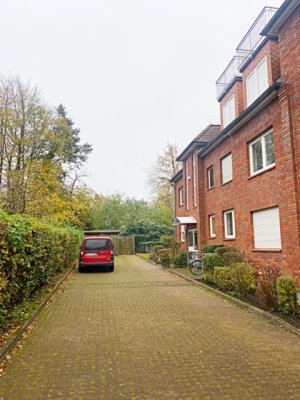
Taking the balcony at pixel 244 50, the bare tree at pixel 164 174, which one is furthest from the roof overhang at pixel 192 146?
the bare tree at pixel 164 174

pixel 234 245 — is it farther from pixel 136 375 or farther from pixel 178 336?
pixel 136 375

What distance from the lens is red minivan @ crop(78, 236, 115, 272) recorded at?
54.9 ft

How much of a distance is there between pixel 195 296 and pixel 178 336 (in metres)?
4.10

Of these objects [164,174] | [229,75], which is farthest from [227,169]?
[164,174]

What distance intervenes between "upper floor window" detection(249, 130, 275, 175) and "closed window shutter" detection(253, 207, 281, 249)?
5.21 ft

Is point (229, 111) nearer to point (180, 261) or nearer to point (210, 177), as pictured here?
point (210, 177)

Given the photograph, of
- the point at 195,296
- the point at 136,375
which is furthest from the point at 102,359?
the point at 195,296

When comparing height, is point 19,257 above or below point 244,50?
below

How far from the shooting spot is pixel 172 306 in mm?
8320

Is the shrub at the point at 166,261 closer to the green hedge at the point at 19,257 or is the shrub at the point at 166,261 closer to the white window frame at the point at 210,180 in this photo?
the white window frame at the point at 210,180

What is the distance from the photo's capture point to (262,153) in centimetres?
1253

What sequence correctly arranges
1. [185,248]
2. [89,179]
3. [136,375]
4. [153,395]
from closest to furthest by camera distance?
[153,395] < [136,375] < [185,248] < [89,179]

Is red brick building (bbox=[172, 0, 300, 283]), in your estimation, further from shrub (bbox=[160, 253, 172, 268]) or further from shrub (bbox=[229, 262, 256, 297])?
shrub (bbox=[160, 253, 172, 268])

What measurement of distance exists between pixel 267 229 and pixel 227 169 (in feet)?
16.5
